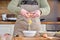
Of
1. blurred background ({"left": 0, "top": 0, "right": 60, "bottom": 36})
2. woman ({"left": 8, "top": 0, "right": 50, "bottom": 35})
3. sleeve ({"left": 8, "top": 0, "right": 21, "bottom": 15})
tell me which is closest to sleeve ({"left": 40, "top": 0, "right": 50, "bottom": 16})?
woman ({"left": 8, "top": 0, "right": 50, "bottom": 35})

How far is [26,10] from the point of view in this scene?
1.60m

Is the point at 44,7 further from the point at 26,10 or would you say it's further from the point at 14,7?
the point at 14,7

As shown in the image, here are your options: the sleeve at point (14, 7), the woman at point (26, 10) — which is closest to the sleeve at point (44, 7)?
the woman at point (26, 10)

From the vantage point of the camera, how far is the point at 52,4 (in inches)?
142

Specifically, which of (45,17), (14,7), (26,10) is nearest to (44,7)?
(26,10)

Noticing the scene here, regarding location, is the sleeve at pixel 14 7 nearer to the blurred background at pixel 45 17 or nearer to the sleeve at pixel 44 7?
the sleeve at pixel 44 7

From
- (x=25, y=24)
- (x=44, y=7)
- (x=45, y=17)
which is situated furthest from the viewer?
(x=45, y=17)

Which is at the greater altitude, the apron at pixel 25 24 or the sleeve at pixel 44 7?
the sleeve at pixel 44 7

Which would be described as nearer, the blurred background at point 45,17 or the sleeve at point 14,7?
the sleeve at point 14,7

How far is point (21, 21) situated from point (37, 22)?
6.5 inches

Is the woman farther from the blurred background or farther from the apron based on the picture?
the blurred background

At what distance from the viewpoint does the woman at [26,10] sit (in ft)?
4.95

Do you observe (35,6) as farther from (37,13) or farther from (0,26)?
(0,26)

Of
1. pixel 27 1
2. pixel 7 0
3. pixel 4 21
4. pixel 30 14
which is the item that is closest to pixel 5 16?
pixel 4 21
